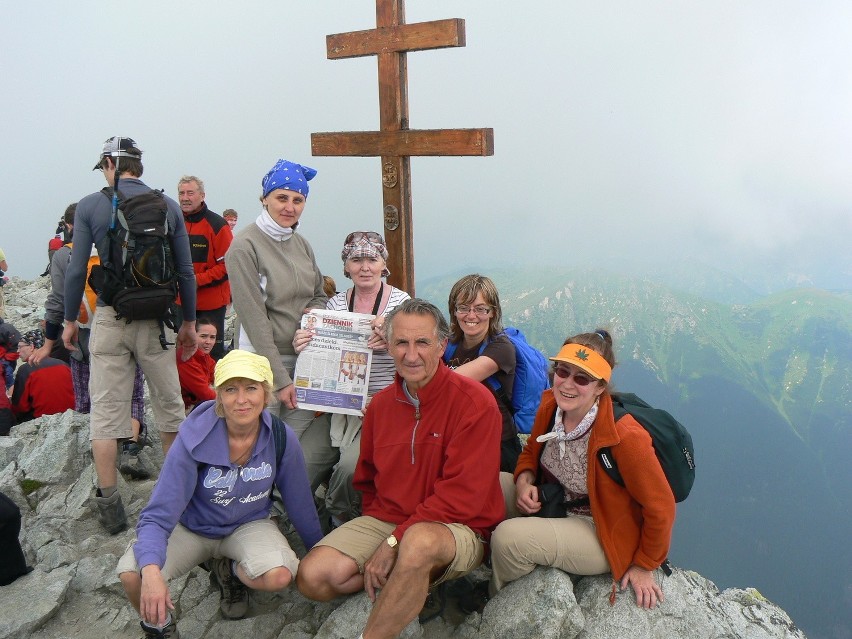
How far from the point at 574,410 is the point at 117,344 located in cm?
327

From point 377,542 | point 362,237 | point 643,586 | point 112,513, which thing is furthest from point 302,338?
point 643,586

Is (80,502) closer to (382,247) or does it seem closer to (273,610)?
(273,610)

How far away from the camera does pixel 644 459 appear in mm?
3244

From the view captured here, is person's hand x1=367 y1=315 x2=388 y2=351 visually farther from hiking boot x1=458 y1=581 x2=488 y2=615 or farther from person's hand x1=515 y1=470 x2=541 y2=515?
hiking boot x1=458 y1=581 x2=488 y2=615

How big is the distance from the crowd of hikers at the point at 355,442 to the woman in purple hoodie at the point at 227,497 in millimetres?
11

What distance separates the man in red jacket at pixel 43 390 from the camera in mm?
7457

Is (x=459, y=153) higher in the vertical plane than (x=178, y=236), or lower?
higher

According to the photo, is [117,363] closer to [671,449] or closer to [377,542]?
[377,542]

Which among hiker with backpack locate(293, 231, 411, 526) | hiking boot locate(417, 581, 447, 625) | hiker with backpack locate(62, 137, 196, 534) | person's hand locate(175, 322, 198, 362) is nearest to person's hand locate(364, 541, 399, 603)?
hiking boot locate(417, 581, 447, 625)

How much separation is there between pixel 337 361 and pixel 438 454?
114 cm

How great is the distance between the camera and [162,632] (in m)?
3.44

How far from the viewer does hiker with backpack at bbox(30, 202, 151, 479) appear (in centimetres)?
514

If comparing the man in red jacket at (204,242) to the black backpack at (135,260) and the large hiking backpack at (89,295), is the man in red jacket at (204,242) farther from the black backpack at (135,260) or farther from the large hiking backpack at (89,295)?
the black backpack at (135,260)

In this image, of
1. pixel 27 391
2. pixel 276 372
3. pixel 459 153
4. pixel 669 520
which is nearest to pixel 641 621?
pixel 669 520
